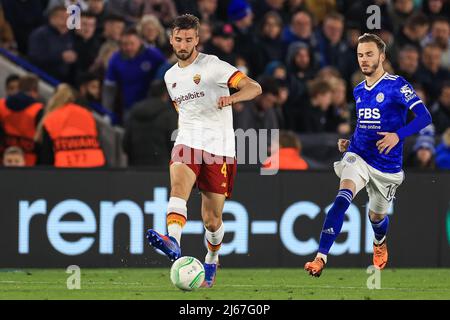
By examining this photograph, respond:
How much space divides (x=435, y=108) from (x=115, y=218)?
5.30 meters

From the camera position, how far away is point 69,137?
15.3 metres

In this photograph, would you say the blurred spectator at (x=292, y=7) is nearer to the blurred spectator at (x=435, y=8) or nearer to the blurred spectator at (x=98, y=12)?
the blurred spectator at (x=435, y=8)

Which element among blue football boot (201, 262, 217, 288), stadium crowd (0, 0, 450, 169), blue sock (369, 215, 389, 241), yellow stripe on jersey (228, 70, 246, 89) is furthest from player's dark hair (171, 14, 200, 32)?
stadium crowd (0, 0, 450, 169)

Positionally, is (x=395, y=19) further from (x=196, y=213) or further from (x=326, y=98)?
(x=196, y=213)

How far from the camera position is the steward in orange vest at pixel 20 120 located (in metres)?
15.7

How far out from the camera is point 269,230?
14.7 meters

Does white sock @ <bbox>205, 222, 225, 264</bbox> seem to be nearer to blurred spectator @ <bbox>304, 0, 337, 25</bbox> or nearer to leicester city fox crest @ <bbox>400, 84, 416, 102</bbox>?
leicester city fox crest @ <bbox>400, 84, 416, 102</bbox>

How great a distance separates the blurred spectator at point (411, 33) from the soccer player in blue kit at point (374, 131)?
6921mm

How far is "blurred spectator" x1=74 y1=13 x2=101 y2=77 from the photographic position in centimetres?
1728

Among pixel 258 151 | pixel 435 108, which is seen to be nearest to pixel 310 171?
pixel 258 151

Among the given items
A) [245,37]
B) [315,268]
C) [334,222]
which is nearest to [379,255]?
[334,222]

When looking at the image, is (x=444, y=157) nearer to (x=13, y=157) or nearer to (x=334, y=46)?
(x=334, y=46)

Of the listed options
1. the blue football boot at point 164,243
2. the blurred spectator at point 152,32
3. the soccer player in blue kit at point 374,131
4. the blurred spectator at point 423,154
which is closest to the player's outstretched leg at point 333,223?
the soccer player in blue kit at point 374,131

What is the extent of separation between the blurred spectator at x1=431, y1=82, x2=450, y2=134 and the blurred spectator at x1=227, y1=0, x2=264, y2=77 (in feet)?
7.85
